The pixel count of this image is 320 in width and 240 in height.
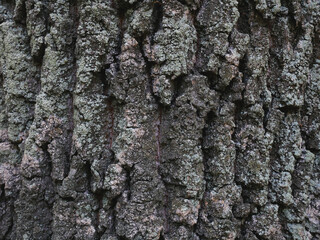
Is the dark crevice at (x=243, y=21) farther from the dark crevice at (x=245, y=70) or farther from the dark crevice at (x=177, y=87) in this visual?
the dark crevice at (x=177, y=87)

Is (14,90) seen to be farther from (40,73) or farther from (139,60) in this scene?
(139,60)

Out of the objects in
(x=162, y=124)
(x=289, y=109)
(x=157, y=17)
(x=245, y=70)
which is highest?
(x=157, y=17)

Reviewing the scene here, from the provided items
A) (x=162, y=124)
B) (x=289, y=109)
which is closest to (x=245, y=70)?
(x=289, y=109)

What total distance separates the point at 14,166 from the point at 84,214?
378 millimetres

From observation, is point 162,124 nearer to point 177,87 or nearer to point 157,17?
point 177,87

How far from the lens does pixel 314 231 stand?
1215 millimetres

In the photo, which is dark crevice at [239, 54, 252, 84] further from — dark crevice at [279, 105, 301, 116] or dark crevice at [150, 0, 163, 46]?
dark crevice at [150, 0, 163, 46]

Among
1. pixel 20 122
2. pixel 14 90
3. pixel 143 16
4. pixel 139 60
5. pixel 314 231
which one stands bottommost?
pixel 314 231

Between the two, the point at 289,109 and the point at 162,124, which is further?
the point at 289,109

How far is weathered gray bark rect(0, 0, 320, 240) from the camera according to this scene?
105 centimetres

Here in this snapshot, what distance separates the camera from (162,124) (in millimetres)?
1082

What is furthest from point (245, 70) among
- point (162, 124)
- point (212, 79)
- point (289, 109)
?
point (162, 124)

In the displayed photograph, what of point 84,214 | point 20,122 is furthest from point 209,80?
point 20,122

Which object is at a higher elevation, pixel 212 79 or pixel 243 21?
pixel 243 21
